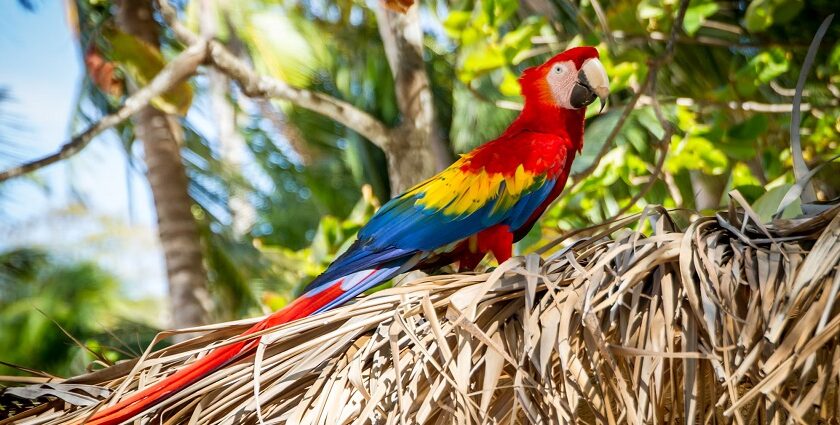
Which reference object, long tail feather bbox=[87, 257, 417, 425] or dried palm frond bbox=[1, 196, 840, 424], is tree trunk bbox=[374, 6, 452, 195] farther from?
dried palm frond bbox=[1, 196, 840, 424]

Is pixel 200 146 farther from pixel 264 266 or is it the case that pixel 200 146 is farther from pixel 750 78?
pixel 750 78

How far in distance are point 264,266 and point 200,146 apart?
0.75m

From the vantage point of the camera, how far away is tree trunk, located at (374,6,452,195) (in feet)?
8.64

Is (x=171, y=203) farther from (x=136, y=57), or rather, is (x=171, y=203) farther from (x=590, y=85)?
(x=590, y=85)

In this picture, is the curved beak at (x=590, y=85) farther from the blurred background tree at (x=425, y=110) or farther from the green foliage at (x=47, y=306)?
the green foliage at (x=47, y=306)

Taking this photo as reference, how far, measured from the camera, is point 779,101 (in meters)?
3.92

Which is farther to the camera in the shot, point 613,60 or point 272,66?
point 272,66

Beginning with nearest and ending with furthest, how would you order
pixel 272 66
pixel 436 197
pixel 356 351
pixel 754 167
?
1. pixel 356 351
2. pixel 436 197
3. pixel 754 167
4. pixel 272 66

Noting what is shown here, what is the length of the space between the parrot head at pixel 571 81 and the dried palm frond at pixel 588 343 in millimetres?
679

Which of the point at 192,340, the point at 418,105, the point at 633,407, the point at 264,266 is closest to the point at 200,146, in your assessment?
the point at 264,266

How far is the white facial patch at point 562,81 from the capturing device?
189cm

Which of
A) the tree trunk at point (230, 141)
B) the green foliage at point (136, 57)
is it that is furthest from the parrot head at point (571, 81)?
the tree trunk at point (230, 141)

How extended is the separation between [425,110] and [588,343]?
1715 mm

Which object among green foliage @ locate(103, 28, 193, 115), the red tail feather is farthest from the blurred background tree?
the red tail feather
